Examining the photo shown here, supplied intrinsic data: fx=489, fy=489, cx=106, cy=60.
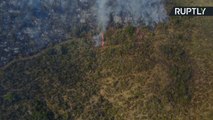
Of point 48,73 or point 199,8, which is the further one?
point 199,8

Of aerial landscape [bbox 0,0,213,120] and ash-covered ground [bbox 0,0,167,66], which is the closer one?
aerial landscape [bbox 0,0,213,120]

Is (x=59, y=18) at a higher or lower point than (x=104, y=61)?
higher

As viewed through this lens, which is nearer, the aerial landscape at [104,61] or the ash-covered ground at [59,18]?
the aerial landscape at [104,61]

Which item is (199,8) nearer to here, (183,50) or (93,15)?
(183,50)

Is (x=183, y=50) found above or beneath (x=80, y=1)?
beneath

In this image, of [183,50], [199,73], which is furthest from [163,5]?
[199,73]
